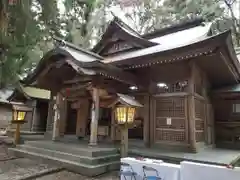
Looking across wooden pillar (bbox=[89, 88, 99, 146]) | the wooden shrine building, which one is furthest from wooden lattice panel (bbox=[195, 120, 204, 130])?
wooden pillar (bbox=[89, 88, 99, 146])

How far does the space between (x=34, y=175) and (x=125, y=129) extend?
2502mm

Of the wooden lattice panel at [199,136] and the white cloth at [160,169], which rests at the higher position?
the wooden lattice panel at [199,136]

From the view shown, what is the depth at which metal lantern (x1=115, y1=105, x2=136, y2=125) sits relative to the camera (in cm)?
512

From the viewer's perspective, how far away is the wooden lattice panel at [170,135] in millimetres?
6989

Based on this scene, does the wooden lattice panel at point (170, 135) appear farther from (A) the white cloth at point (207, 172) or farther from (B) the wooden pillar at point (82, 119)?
(B) the wooden pillar at point (82, 119)

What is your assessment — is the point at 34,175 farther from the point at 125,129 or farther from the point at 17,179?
the point at 125,129

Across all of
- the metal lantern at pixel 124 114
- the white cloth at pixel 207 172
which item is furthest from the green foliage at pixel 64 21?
the white cloth at pixel 207 172

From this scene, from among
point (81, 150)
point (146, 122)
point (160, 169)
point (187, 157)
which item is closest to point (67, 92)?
point (81, 150)

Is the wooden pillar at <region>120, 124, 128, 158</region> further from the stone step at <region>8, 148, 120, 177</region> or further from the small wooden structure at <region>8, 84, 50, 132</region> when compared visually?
the small wooden structure at <region>8, 84, 50, 132</region>

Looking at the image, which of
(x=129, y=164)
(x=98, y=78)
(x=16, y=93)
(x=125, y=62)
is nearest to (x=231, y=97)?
(x=125, y=62)

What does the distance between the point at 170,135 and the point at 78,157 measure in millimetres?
3354

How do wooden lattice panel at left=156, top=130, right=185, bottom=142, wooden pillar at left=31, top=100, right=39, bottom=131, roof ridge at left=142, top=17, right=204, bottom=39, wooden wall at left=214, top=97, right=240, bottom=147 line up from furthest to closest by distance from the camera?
wooden pillar at left=31, top=100, right=39, bottom=131 → roof ridge at left=142, top=17, right=204, bottom=39 → wooden wall at left=214, top=97, right=240, bottom=147 → wooden lattice panel at left=156, top=130, right=185, bottom=142

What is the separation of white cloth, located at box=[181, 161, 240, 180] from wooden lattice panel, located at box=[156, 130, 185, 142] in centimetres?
325

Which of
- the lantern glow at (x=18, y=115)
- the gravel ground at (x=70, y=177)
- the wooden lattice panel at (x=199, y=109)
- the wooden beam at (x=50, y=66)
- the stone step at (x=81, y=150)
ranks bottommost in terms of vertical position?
the gravel ground at (x=70, y=177)
